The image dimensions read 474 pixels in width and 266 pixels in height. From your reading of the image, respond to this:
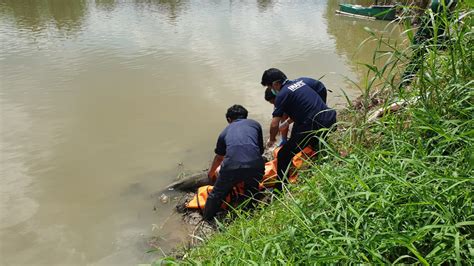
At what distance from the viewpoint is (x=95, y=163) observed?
5.90 m

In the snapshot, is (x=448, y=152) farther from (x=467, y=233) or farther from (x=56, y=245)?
(x=56, y=245)

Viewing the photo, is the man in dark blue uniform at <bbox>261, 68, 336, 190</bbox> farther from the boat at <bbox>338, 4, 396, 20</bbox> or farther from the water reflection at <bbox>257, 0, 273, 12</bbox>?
the water reflection at <bbox>257, 0, 273, 12</bbox>

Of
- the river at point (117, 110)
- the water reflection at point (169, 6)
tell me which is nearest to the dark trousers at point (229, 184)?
the river at point (117, 110)

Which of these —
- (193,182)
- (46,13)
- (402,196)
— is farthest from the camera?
(46,13)

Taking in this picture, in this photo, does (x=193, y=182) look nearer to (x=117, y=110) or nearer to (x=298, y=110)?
(x=298, y=110)

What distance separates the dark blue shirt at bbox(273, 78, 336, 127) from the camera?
4066 millimetres

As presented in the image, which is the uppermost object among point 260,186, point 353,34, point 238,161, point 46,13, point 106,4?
point 106,4

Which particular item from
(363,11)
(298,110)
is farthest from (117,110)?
(363,11)

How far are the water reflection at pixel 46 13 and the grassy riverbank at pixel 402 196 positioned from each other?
15.8 meters

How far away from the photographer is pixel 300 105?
407cm

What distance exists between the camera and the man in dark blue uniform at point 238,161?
12.4 feet

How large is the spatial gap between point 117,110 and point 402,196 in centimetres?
701

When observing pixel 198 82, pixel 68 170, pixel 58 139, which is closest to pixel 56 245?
pixel 68 170

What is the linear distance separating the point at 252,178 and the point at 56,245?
237cm
